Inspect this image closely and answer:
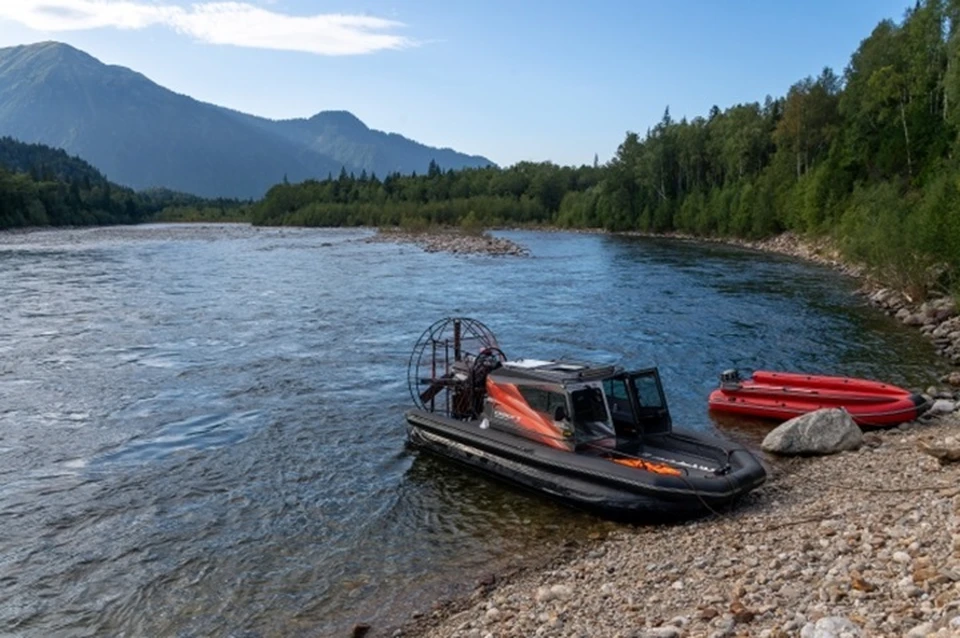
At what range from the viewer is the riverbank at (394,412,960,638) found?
7.07 m

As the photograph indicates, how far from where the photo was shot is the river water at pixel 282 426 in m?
11.2

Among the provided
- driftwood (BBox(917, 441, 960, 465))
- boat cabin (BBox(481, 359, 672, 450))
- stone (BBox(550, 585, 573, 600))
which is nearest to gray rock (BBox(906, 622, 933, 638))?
stone (BBox(550, 585, 573, 600))

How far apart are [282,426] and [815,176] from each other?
198ft

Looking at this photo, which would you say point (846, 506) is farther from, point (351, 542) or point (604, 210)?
point (604, 210)

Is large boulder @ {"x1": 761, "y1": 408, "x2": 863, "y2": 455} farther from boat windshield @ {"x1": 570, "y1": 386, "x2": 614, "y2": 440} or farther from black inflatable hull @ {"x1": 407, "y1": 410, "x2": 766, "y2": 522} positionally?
boat windshield @ {"x1": 570, "y1": 386, "x2": 614, "y2": 440}

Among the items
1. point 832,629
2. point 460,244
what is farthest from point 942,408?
point 460,244

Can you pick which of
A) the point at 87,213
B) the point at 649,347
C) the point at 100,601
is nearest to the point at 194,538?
the point at 100,601

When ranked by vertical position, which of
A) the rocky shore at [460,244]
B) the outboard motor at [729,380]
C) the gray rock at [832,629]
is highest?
the rocky shore at [460,244]

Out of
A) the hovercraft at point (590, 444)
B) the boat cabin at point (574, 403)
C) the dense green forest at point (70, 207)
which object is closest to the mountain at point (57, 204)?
the dense green forest at point (70, 207)

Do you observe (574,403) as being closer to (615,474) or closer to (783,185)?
(615,474)

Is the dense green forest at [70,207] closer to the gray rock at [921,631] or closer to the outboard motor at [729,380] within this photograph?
the outboard motor at [729,380]

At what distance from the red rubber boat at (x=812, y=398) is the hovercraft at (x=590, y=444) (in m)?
4.93

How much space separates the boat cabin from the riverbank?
2.25 m

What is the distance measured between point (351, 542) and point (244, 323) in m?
21.2
